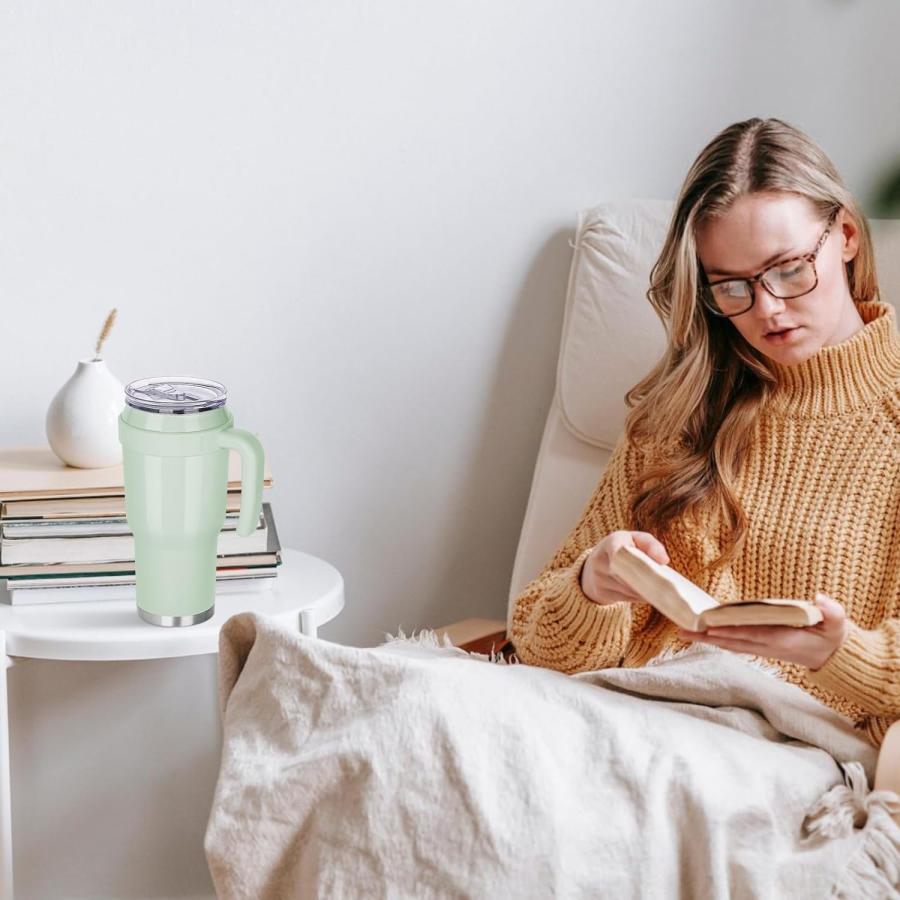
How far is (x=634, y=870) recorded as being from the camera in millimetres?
914

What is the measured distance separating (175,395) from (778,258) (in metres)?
0.64

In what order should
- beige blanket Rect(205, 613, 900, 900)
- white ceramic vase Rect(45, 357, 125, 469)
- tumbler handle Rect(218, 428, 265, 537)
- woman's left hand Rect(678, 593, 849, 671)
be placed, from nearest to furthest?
beige blanket Rect(205, 613, 900, 900) → woman's left hand Rect(678, 593, 849, 671) → tumbler handle Rect(218, 428, 265, 537) → white ceramic vase Rect(45, 357, 125, 469)

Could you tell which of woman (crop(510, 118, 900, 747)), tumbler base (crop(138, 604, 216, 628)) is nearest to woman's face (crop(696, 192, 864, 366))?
woman (crop(510, 118, 900, 747))

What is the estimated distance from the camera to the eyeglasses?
122 centimetres

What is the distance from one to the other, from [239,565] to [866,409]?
73 centimetres

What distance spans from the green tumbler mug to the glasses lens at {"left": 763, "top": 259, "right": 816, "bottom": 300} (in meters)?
0.57

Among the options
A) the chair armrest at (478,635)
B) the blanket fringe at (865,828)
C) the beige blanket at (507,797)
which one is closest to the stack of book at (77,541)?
the chair armrest at (478,635)

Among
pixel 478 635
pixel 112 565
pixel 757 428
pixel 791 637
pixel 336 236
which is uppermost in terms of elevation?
pixel 336 236

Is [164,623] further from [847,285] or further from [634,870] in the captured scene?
[847,285]

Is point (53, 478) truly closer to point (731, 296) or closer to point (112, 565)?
point (112, 565)

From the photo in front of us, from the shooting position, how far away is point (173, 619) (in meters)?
1.30

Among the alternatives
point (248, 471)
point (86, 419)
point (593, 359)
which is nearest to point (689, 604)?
point (248, 471)

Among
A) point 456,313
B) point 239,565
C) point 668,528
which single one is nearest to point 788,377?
point 668,528

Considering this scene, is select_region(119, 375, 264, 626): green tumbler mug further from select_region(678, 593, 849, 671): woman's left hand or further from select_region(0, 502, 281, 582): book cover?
select_region(678, 593, 849, 671): woman's left hand
